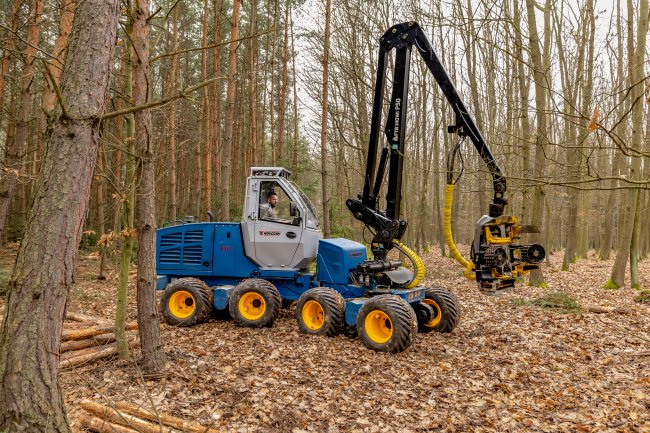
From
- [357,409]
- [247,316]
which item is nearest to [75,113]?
[357,409]

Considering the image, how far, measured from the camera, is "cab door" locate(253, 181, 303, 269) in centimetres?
782

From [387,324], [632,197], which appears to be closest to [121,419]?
[387,324]

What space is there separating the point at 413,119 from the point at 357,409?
1991cm

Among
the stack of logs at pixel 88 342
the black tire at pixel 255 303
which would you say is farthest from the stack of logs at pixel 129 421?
the black tire at pixel 255 303

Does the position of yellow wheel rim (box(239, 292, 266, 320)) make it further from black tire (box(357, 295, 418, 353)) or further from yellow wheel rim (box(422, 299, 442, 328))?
yellow wheel rim (box(422, 299, 442, 328))

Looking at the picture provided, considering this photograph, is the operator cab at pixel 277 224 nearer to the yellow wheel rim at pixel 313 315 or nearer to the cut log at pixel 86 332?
the yellow wheel rim at pixel 313 315

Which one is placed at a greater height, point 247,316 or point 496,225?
point 496,225

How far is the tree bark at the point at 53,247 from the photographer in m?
2.75

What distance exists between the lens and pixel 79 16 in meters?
2.93

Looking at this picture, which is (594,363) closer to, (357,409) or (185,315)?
(357,409)

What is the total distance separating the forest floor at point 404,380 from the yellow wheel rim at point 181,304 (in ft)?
1.24

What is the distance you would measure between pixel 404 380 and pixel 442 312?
7.08ft

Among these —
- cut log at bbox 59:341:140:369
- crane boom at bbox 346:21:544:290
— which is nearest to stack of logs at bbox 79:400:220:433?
cut log at bbox 59:341:140:369

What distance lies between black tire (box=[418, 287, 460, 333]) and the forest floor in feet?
0.72
